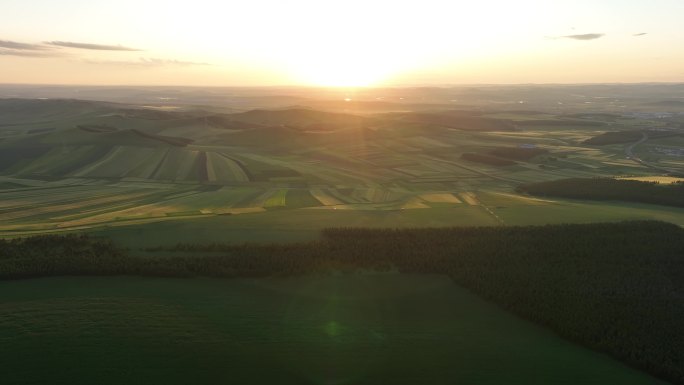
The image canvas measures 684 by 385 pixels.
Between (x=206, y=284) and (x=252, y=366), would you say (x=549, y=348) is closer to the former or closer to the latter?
(x=252, y=366)

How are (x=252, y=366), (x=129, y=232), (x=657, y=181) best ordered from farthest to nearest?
(x=657, y=181) → (x=129, y=232) → (x=252, y=366)

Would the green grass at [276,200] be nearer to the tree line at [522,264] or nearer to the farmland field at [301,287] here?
the farmland field at [301,287]

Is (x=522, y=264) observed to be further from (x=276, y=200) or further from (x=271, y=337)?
(x=276, y=200)

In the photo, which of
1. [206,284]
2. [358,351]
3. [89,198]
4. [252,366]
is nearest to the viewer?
[252,366]

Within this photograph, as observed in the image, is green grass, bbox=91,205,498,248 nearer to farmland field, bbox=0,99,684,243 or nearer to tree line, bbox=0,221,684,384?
farmland field, bbox=0,99,684,243

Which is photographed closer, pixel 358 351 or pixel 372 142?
pixel 358 351

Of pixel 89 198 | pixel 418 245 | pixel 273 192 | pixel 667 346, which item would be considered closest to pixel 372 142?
pixel 273 192

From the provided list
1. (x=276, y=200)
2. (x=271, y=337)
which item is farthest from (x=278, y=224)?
(x=271, y=337)

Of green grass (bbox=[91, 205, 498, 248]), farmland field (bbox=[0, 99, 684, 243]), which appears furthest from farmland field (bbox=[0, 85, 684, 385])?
farmland field (bbox=[0, 99, 684, 243])
